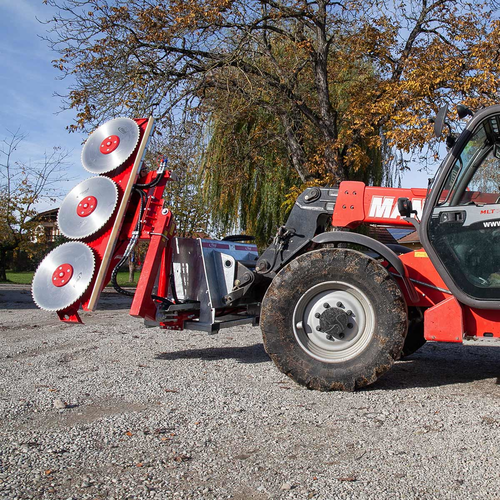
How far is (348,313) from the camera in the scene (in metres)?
4.95

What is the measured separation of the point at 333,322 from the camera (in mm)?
4902

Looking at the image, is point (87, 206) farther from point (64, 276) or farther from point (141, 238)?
point (64, 276)

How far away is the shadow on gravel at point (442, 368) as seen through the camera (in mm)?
5230

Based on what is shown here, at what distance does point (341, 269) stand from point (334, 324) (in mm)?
494

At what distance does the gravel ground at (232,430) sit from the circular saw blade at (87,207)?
1.44 m

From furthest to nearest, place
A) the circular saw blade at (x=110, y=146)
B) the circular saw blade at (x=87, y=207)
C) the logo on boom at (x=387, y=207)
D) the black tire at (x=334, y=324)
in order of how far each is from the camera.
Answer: the circular saw blade at (x=110, y=146) < the circular saw blade at (x=87, y=207) < the logo on boom at (x=387, y=207) < the black tire at (x=334, y=324)

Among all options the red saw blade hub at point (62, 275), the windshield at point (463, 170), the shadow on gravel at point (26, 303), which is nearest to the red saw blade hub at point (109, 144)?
the red saw blade hub at point (62, 275)

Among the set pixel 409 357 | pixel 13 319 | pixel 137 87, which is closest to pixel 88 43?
pixel 137 87

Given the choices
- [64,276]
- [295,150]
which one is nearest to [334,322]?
[64,276]

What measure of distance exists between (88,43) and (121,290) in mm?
8857

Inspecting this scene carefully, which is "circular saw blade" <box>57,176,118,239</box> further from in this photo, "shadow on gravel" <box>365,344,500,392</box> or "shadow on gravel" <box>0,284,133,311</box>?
"shadow on gravel" <box>0,284,133,311</box>

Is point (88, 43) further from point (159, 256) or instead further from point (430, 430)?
point (430, 430)

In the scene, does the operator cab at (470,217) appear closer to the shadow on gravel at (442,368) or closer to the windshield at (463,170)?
the windshield at (463,170)

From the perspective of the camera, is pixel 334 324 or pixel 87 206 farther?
pixel 87 206
